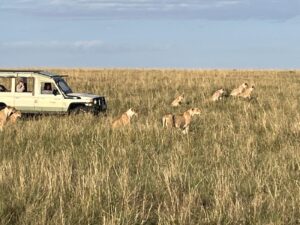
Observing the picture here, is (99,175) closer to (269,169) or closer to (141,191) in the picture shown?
(141,191)

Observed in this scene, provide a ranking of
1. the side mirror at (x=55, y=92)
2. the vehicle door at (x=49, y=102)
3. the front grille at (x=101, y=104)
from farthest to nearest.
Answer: the front grille at (x=101, y=104) < the side mirror at (x=55, y=92) < the vehicle door at (x=49, y=102)

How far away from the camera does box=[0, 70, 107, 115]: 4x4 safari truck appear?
18172 mm

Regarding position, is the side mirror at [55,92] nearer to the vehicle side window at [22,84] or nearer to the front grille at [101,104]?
the vehicle side window at [22,84]

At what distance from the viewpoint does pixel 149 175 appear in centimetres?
802

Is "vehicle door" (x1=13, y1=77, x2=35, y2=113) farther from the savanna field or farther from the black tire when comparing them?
the savanna field

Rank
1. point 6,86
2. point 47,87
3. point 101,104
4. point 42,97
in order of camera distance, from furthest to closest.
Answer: point 6,86 → point 101,104 → point 47,87 → point 42,97

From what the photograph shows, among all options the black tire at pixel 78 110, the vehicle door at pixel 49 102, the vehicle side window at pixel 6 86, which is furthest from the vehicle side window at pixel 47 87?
the vehicle side window at pixel 6 86

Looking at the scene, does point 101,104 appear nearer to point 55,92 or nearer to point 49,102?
point 55,92

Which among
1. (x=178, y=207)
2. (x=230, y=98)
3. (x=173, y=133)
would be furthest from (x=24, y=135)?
(x=230, y=98)

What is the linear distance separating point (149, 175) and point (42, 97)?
10785mm

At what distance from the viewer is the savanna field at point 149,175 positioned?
6082 mm

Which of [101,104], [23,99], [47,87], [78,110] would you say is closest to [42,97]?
[47,87]

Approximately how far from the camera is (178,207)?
6305 millimetres

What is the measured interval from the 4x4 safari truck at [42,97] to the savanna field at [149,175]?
356 cm
